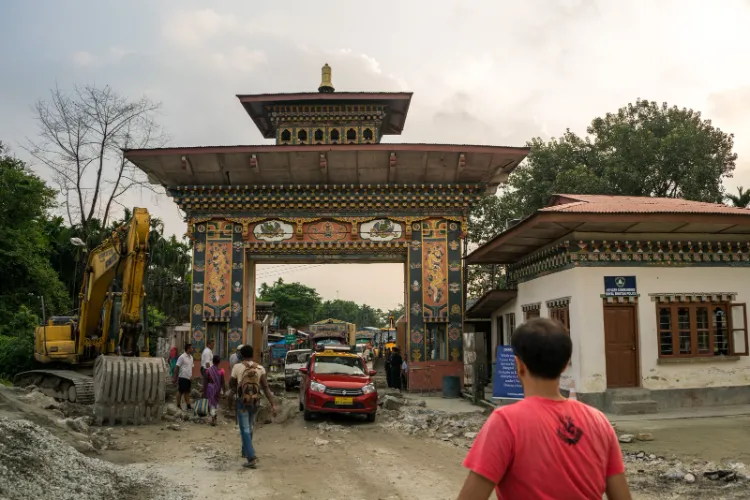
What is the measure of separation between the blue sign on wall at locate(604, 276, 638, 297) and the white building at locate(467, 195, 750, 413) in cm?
2

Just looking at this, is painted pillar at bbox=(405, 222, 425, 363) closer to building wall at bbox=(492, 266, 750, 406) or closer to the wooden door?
building wall at bbox=(492, 266, 750, 406)

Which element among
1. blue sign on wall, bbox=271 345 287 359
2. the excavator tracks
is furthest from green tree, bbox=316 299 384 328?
the excavator tracks

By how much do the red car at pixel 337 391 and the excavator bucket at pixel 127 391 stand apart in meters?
3.33

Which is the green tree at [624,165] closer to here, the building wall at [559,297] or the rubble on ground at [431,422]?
the building wall at [559,297]

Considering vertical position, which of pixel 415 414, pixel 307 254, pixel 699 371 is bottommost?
pixel 415 414

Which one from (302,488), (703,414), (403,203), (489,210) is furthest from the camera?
(489,210)

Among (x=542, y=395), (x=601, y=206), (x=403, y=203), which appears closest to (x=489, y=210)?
Result: (x=403, y=203)

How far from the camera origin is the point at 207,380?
14.9m

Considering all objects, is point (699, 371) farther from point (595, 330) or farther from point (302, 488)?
point (302, 488)

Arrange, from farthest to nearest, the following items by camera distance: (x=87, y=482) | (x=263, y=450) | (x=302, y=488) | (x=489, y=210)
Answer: (x=489, y=210) < (x=263, y=450) < (x=302, y=488) < (x=87, y=482)

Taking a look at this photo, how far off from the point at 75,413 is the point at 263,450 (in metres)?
5.88

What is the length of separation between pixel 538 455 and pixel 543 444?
0.05 m

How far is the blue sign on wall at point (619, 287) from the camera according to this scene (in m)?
15.1

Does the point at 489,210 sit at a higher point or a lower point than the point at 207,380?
higher
